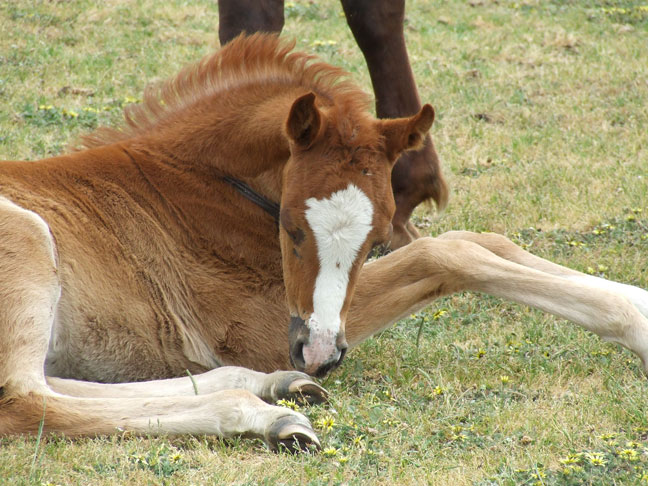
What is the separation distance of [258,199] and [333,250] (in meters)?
0.72

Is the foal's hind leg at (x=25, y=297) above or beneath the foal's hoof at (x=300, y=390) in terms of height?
above

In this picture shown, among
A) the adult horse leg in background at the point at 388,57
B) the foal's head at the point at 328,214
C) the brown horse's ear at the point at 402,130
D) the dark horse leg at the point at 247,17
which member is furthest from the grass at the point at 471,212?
the dark horse leg at the point at 247,17

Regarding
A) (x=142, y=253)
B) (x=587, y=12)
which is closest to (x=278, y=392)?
(x=142, y=253)

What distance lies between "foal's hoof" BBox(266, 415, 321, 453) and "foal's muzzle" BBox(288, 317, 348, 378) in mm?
268

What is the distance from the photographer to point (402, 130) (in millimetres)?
3527

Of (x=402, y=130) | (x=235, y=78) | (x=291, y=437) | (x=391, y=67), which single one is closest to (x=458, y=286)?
(x=402, y=130)

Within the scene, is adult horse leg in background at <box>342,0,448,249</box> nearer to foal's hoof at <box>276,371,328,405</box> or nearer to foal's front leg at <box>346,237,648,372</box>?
foal's front leg at <box>346,237,648,372</box>

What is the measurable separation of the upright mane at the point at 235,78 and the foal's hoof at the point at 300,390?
1216 millimetres

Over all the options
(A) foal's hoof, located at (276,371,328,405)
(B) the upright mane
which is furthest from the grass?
(B) the upright mane

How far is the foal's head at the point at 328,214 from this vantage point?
3.26 meters

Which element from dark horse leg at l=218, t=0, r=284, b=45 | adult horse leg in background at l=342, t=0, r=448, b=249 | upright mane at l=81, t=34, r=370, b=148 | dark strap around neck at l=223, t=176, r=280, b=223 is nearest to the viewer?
dark strap around neck at l=223, t=176, r=280, b=223

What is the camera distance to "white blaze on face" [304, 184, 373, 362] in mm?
3248

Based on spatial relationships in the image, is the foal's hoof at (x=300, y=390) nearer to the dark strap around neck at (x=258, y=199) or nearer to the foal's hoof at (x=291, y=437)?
the foal's hoof at (x=291, y=437)

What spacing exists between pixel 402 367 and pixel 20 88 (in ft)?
15.9
